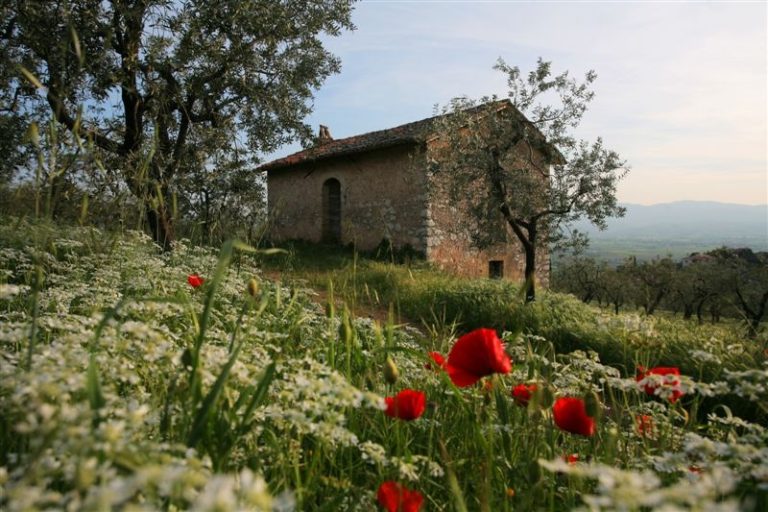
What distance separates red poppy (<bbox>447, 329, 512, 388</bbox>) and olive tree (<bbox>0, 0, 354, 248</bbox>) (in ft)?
22.7

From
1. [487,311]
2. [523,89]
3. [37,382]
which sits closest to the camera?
[37,382]

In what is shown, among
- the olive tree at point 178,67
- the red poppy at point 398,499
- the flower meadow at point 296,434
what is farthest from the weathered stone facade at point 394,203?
the red poppy at point 398,499

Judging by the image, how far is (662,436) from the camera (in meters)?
1.97

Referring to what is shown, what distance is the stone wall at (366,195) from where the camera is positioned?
14969 mm

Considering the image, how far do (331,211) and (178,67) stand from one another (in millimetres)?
9905

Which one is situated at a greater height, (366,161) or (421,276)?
(366,161)

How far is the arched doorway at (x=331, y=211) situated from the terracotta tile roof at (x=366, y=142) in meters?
1.13

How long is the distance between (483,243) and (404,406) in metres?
11.4

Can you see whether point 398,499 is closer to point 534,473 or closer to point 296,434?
point 534,473

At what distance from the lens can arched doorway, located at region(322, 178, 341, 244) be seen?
60.3 ft

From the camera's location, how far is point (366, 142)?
54.6 feet

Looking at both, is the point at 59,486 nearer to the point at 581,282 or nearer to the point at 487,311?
the point at 487,311

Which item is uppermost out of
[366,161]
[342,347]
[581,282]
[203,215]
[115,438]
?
[366,161]

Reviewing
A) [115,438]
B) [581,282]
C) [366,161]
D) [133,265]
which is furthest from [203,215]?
[581,282]
